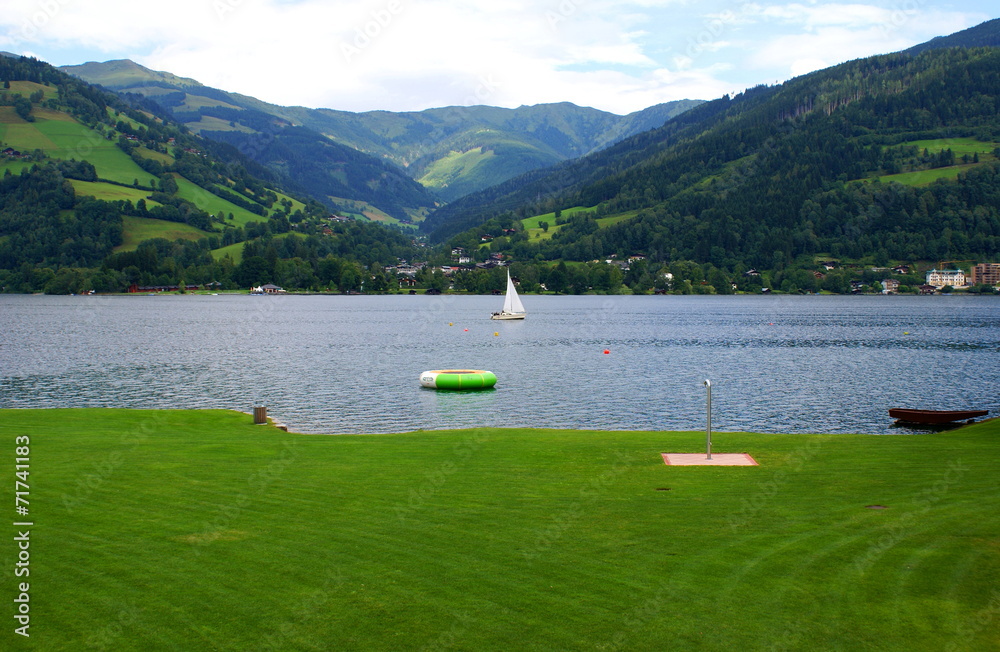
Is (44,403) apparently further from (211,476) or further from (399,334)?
(399,334)

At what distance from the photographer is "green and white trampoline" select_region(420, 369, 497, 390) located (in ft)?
193

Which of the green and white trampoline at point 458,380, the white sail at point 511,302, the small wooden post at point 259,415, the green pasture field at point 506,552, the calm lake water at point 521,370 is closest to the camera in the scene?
the green pasture field at point 506,552


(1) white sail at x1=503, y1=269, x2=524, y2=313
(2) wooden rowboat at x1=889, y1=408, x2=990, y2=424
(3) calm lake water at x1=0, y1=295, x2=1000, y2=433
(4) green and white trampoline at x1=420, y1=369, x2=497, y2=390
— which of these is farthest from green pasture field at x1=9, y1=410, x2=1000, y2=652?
(1) white sail at x1=503, y1=269, x2=524, y2=313

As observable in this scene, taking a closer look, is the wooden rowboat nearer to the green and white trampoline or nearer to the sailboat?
the green and white trampoline

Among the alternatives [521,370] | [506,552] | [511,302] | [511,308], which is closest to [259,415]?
[506,552]

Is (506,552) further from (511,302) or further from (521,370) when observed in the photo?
(511,302)

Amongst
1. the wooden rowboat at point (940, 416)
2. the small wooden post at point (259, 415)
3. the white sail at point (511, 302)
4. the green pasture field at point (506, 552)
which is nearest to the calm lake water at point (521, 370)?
the wooden rowboat at point (940, 416)

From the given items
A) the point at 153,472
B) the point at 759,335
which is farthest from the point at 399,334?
the point at 153,472

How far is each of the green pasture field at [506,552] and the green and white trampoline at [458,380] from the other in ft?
112

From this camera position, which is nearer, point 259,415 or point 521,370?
point 259,415

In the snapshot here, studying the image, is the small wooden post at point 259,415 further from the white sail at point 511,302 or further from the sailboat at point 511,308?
the white sail at point 511,302

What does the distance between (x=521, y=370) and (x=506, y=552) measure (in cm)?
5854

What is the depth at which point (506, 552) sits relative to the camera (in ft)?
47.3

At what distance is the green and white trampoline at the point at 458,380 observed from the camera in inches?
2313
